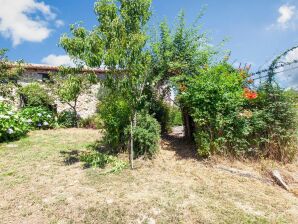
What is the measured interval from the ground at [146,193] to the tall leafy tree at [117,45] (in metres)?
1.32

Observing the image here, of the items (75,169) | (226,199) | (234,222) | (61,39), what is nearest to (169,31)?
(61,39)

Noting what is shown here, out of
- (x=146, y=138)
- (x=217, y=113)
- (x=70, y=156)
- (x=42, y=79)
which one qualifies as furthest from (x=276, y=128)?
(x=42, y=79)

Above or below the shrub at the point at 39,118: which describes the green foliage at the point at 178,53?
above

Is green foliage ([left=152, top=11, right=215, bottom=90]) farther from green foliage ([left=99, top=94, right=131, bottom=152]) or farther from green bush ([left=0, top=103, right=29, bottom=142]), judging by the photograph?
green bush ([left=0, top=103, right=29, bottom=142])

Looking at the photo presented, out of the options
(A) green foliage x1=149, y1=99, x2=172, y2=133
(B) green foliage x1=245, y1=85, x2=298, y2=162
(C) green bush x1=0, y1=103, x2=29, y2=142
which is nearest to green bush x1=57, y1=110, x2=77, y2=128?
(C) green bush x1=0, y1=103, x2=29, y2=142

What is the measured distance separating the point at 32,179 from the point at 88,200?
2.07m

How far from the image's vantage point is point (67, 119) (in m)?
17.6

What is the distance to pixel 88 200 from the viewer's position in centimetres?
579

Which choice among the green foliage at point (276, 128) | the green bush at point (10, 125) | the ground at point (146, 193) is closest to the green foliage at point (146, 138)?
the ground at point (146, 193)

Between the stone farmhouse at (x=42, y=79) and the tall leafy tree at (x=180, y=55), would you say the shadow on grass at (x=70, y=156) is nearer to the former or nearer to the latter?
the tall leafy tree at (x=180, y=55)

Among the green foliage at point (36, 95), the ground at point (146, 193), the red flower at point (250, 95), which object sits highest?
the green foliage at point (36, 95)

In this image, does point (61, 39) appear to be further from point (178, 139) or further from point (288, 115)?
point (288, 115)

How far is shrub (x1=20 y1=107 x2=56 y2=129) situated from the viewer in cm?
1544

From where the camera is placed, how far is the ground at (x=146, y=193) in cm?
526
